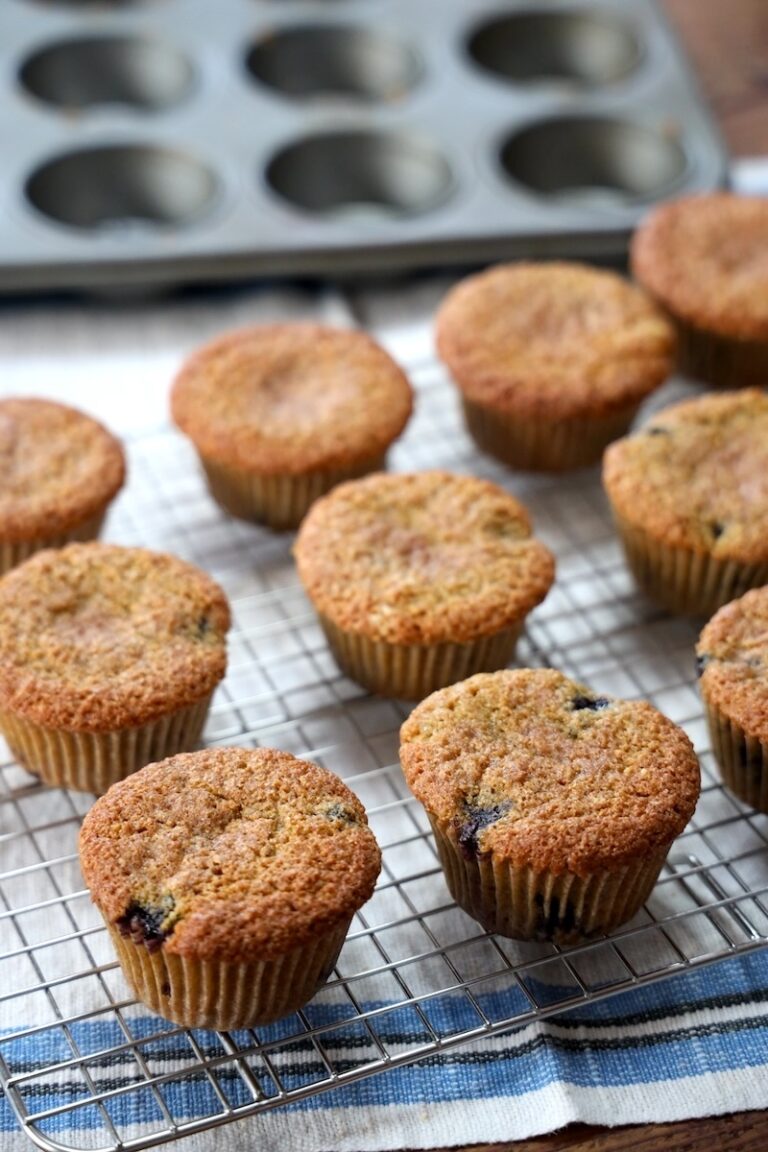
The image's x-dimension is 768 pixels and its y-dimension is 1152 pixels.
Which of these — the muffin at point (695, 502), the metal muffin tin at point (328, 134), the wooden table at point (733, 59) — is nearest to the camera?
the muffin at point (695, 502)

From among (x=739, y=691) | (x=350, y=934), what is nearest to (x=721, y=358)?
(x=739, y=691)

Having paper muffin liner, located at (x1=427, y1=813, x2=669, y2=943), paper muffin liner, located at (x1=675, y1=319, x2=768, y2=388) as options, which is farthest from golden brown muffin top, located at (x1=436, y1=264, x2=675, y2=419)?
paper muffin liner, located at (x1=427, y1=813, x2=669, y2=943)

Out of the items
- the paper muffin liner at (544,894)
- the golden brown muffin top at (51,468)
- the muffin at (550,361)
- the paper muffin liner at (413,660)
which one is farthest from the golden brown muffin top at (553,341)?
the paper muffin liner at (544,894)

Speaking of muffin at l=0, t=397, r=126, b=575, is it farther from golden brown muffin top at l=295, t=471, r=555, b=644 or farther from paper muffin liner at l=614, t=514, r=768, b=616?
paper muffin liner at l=614, t=514, r=768, b=616

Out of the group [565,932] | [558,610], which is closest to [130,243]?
[558,610]

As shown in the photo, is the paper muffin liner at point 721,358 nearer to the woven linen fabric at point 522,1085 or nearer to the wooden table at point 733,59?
the wooden table at point 733,59

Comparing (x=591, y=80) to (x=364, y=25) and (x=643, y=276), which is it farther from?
(x=643, y=276)

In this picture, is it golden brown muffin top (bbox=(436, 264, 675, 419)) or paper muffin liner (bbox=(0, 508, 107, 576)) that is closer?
paper muffin liner (bbox=(0, 508, 107, 576))

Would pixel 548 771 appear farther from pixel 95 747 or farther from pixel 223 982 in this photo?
pixel 95 747
